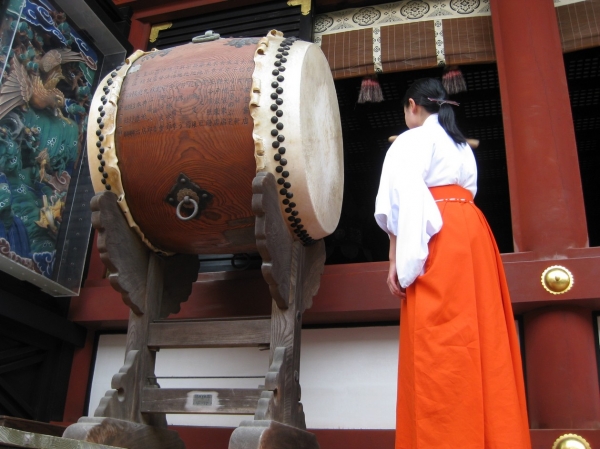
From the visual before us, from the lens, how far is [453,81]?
2977 mm

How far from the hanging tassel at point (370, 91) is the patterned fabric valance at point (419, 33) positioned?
0.04 m

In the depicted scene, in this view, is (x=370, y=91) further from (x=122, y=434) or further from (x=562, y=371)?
(x=122, y=434)

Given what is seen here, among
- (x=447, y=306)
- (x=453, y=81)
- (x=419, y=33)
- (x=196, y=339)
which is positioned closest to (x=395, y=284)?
(x=447, y=306)

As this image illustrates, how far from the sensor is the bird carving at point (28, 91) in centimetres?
246

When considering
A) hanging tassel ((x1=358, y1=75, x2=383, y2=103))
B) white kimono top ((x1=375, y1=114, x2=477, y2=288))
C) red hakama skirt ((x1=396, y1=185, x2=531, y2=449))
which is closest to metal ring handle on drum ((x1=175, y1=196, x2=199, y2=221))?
white kimono top ((x1=375, y1=114, x2=477, y2=288))

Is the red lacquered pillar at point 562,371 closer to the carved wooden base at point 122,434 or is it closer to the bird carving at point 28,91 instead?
the carved wooden base at point 122,434

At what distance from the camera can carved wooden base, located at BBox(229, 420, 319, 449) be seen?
169cm

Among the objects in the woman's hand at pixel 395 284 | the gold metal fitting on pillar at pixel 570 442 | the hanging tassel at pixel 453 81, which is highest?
the hanging tassel at pixel 453 81

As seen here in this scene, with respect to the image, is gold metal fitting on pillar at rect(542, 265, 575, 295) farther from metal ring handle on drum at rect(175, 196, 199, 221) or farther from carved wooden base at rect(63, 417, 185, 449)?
carved wooden base at rect(63, 417, 185, 449)

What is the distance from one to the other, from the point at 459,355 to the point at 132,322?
106 cm

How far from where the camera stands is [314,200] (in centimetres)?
205

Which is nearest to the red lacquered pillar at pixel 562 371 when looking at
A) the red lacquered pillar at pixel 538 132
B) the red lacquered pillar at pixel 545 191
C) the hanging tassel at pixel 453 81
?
the red lacquered pillar at pixel 545 191

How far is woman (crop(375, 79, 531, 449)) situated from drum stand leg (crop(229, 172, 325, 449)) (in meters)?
0.32

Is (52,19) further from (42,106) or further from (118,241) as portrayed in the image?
(118,241)
